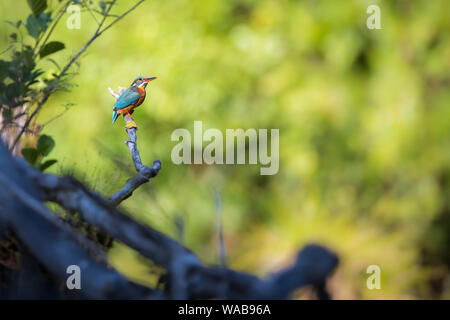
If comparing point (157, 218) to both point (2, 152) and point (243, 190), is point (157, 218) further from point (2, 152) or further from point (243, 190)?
point (243, 190)

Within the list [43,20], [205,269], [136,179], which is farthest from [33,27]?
[205,269]

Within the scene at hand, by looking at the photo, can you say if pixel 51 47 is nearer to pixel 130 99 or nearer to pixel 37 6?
pixel 37 6

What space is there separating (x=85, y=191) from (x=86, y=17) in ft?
9.08

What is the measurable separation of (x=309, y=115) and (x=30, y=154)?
3.04 m

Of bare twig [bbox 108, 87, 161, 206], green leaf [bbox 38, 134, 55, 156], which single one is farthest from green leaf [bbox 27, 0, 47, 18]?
bare twig [bbox 108, 87, 161, 206]

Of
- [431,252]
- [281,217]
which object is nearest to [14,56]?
[281,217]

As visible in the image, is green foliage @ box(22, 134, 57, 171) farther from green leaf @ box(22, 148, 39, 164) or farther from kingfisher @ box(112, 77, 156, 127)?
kingfisher @ box(112, 77, 156, 127)

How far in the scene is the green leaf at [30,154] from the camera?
982 mm

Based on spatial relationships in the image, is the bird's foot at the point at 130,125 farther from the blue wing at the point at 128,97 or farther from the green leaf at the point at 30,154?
the green leaf at the point at 30,154

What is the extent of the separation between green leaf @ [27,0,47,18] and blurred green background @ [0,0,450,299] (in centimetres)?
235

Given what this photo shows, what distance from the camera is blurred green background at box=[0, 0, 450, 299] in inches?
138

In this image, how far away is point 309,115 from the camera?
3877mm

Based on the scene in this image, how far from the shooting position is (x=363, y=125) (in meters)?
3.92

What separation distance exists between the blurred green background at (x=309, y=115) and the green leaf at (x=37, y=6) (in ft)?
7.72
